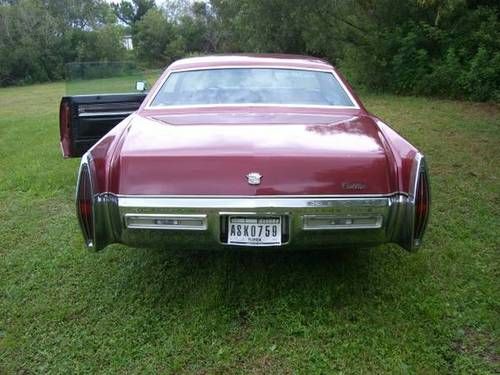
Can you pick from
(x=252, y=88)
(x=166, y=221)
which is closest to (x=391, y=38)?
(x=252, y=88)

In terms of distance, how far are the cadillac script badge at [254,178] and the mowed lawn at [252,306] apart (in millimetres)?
826

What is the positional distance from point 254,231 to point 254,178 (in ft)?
0.91

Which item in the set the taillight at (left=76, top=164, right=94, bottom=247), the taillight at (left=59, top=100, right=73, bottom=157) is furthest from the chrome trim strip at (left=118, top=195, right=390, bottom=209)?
the taillight at (left=59, top=100, right=73, bottom=157)

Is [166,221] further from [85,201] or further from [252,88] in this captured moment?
[252,88]

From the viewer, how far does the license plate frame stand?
2617 mm

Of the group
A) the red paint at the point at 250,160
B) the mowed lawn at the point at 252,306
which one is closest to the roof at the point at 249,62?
the red paint at the point at 250,160

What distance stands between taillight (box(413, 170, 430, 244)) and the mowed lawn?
0.52 m

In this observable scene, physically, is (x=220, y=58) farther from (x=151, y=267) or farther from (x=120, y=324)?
(x=120, y=324)

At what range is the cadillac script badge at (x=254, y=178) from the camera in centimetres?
258

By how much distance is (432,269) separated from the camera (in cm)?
344

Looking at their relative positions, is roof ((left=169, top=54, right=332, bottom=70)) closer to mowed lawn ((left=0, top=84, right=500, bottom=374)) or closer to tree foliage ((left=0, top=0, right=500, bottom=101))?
mowed lawn ((left=0, top=84, right=500, bottom=374))

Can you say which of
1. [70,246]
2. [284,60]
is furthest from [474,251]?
[70,246]

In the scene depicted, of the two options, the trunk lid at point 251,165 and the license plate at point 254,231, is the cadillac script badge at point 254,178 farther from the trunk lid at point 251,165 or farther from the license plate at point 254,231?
the license plate at point 254,231

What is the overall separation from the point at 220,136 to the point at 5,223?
8.75 ft
